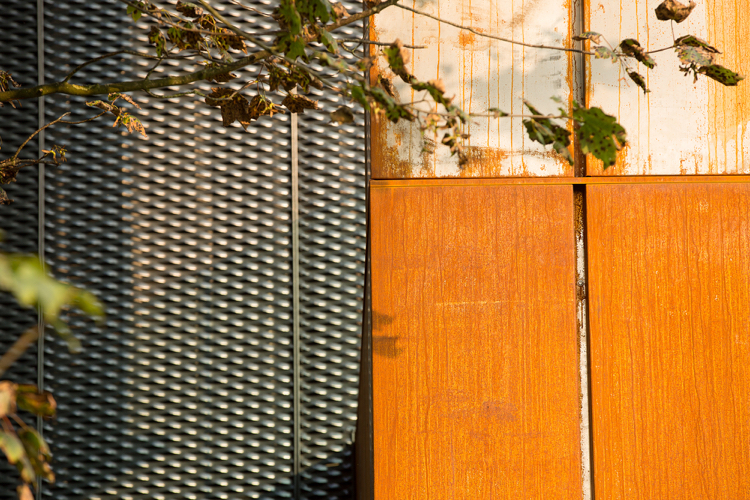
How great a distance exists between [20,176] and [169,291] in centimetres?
103

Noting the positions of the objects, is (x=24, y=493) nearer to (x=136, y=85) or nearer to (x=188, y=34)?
(x=136, y=85)

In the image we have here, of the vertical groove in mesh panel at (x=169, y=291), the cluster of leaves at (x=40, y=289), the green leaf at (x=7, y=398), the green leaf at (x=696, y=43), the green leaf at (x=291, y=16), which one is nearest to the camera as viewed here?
the cluster of leaves at (x=40, y=289)

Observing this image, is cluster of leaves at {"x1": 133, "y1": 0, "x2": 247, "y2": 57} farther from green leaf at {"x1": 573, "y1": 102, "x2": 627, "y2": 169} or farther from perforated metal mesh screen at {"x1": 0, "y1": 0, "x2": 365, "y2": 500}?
perforated metal mesh screen at {"x1": 0, "y1": 0, "x2": 365, "y2": 500}

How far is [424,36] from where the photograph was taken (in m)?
1.25

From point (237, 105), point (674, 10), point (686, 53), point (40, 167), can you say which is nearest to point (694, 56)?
point (686, 53)

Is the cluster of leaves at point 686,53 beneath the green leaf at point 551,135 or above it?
above

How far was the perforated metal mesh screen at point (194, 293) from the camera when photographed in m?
3.21

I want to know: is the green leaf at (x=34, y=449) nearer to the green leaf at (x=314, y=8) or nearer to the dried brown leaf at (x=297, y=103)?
the green leaf at (x=314, y=8)

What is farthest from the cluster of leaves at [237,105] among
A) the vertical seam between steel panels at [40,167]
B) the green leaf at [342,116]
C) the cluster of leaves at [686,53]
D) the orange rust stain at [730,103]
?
the vertical seam between steel panels at [40,167]

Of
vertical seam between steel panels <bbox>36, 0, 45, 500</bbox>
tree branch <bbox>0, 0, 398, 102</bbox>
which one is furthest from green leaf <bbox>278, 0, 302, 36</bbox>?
vertical seam between steel panels <bbox>36, 0, 45, 500</bbox>

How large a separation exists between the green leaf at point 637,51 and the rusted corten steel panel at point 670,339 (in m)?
0.30

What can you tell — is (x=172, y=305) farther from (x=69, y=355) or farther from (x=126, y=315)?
(x=69, y=355)

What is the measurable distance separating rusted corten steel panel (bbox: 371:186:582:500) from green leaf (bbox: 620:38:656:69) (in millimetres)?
310

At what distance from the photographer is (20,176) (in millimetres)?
3229
